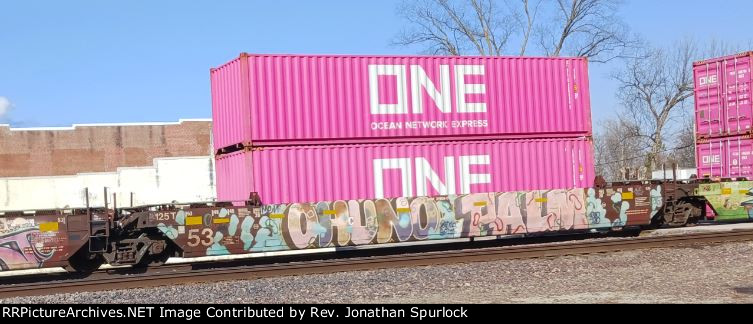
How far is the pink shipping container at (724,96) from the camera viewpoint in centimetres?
2028

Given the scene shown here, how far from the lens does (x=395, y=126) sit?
18.1 meters

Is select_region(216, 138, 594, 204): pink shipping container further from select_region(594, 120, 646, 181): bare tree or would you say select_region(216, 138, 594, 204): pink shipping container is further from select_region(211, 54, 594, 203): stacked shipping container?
select_region(594, 120, 646, 181): bare tree

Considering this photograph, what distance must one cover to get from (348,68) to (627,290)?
8.84 meters

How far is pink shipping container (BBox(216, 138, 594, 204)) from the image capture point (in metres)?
17.3

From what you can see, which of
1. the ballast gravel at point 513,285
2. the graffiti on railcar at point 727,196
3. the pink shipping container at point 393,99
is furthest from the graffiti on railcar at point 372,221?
the graffiti on railcar at point 727,196

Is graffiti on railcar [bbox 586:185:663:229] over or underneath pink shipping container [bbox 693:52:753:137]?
underneath

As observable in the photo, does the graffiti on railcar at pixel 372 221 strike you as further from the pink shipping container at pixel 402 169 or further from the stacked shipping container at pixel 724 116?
the stacked shipping container at pixel 724 116

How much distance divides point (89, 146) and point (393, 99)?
39.5 m

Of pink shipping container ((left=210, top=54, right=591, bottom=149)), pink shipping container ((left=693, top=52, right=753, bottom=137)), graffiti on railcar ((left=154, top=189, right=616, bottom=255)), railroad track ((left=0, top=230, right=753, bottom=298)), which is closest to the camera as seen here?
railroad track ((left=0, top=230, right=753, bottom=298))

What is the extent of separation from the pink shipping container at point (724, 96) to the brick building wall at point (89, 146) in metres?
36.8

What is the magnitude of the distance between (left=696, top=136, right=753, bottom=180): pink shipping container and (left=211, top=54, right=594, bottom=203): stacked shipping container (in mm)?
3924

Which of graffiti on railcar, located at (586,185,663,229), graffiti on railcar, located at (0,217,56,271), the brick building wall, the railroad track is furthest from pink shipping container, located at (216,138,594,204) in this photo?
the brick building wall

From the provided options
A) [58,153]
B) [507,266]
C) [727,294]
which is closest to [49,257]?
[507,266]

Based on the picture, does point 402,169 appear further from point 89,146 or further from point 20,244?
point 89,146
